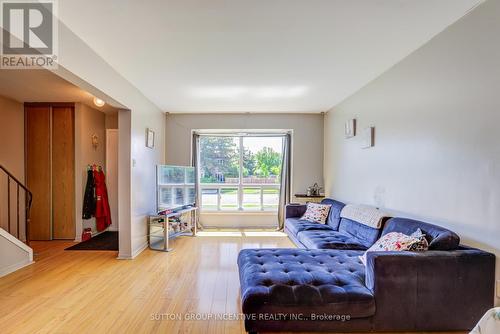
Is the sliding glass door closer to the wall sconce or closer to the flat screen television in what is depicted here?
the flat screen television

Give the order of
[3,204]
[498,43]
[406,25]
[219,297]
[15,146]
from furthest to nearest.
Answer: [15,146]
[3,204]
[219,297]
[406,25]
[498,43]

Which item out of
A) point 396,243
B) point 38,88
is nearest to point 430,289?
point 396,243

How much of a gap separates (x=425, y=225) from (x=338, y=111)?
2.89 m

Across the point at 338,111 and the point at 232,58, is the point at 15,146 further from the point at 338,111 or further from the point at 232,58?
the point at 338,111

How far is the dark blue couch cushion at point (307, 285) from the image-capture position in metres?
1.80

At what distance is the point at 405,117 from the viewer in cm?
280

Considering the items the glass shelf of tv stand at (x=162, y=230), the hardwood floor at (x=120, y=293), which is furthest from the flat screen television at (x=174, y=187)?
the hardwood floor at (x=120, y=293)

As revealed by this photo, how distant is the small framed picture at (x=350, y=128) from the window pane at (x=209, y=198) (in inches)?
118

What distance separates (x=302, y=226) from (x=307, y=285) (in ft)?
6.82

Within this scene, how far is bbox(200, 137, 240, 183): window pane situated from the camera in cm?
583

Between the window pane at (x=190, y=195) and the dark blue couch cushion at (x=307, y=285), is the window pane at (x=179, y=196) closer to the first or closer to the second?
the window pane at (x=190, y=195)

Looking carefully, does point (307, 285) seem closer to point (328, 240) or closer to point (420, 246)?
point (420, 246)

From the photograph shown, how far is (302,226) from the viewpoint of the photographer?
155 inches

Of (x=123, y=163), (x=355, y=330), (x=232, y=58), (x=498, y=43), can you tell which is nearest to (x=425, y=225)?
(x=355, y=330)
